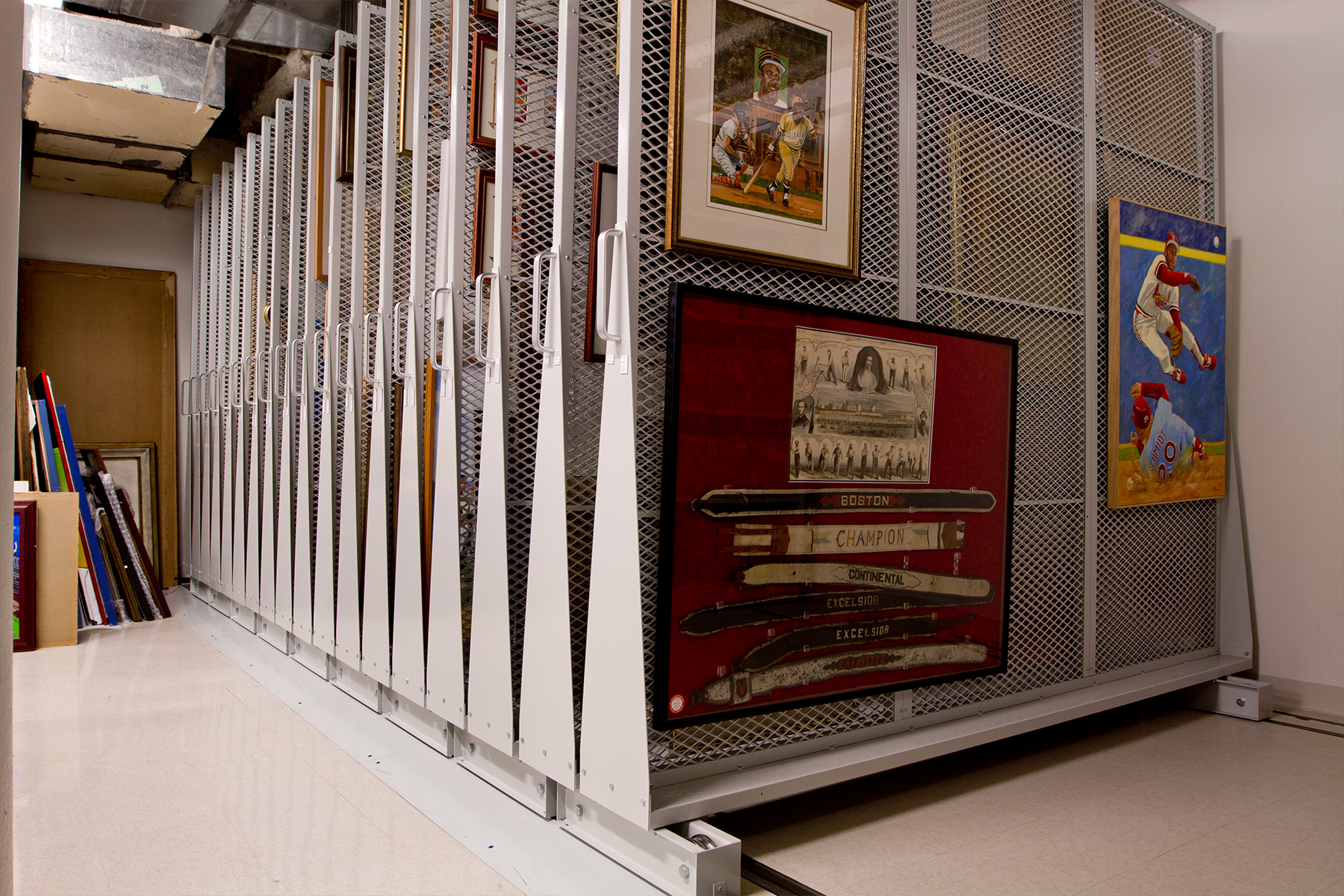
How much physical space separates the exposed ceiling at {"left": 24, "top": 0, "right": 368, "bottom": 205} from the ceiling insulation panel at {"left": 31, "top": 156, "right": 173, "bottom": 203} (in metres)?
0.03

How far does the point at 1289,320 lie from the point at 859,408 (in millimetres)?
2540

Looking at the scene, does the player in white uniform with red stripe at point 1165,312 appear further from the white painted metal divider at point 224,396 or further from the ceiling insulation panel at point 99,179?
the ceiling insulation panel at point 99,179

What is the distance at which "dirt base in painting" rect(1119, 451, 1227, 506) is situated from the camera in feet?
11.4

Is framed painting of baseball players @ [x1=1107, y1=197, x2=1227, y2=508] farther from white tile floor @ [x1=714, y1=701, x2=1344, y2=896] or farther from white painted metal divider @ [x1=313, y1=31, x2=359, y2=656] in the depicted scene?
white painted metal divider @ [x1=313, y1=31, x2=359, y2=656]

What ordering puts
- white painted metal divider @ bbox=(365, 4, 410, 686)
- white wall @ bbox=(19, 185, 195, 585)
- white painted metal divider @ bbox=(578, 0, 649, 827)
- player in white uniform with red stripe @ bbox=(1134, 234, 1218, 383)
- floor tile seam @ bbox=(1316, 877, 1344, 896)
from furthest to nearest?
white wall @ bbox=(19, 185, 195, 585), player in white uniform with red stripe @ bbox=(1134, 234, 1218, 383), white painted metal divider @ bbox=(365, 4, 410, 686), floor tile seam @ bbox=(1316, 877, 1344, 896), white painted metal divider @ bbox=(578, 0, 649, 827)

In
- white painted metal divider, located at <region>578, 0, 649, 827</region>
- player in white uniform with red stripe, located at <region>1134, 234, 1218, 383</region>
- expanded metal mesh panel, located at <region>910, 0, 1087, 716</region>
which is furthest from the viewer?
player in white uniform with red stripe, located at <region>1134, 234, 1218, 383</region>

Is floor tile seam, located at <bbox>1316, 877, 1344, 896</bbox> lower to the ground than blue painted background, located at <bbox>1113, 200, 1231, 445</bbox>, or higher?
lower

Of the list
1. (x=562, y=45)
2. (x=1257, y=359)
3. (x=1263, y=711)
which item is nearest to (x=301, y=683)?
(x=562, y=45)

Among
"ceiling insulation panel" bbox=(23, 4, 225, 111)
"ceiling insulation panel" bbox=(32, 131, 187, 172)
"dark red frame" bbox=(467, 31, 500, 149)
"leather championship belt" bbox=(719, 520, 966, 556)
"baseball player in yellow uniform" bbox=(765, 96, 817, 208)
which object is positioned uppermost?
"ceiling insulation panel" bbox=(23, 4, 225, 111)

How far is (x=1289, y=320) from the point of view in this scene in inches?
Result: 152

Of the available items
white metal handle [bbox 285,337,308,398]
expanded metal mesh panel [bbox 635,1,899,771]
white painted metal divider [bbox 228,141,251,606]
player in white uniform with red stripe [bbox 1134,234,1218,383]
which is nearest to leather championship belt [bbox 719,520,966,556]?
expanded metal mesh panel [bbox 635,1,899,771]

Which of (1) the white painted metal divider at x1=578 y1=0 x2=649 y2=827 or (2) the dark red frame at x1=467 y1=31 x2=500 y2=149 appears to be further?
(2) the dark red frame at x1=467 y1=31 x2=500 y2=149

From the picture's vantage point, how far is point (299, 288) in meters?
4.55

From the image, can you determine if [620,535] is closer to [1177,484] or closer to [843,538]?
[843,538]
